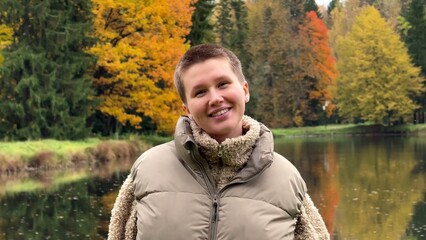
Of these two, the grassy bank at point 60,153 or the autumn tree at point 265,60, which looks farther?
the autumn tree at point 265,60

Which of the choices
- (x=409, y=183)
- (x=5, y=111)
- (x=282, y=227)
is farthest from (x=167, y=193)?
(x=5, y=111)

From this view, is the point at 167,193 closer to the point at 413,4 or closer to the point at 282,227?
the point at 282,227

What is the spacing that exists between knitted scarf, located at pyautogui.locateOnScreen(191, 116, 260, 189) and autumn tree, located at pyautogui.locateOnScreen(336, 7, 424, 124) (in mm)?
56731

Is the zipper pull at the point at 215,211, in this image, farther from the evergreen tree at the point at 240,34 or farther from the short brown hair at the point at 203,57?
the evergreen tree at the point at 240,34

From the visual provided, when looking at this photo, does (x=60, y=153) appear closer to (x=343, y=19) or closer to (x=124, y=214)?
(x=124, y=214)

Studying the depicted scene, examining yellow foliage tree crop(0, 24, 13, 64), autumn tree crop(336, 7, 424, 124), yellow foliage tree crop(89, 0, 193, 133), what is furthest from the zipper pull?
autumn tree crop(336, 7, 424, 124)

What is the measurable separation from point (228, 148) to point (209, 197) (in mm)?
174

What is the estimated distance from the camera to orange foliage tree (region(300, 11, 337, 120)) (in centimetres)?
6412

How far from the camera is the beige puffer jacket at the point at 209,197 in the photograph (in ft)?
8.19

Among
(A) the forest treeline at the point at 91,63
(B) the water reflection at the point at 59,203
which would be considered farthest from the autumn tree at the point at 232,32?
(B) the water reflection at the point at 59,203

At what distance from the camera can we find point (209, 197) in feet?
8.28

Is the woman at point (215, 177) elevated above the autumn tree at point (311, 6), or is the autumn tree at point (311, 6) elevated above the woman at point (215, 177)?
the autumn tree at point (311, 6)

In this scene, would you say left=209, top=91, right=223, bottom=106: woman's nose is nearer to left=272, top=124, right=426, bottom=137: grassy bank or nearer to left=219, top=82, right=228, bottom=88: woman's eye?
left=219, top=82, right=228, bottom=88: woman's eye

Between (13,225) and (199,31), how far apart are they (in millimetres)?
28918
